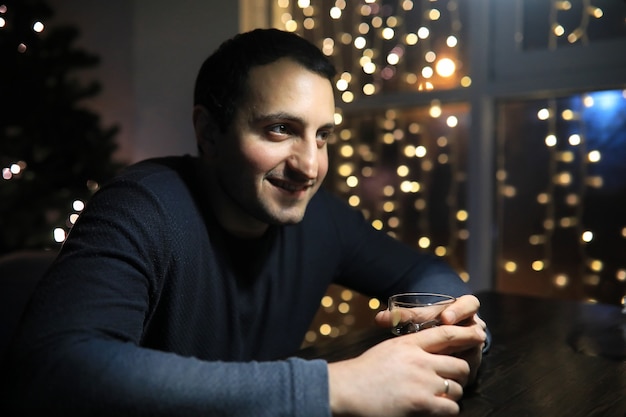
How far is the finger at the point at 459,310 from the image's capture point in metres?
0.82

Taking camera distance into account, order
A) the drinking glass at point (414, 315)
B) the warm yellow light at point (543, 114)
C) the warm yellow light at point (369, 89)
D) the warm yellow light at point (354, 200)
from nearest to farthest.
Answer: the drinking glass at point (414, 315) < the warm yellow light at point (543, 114) < the warm yellow light at point (369, 89) < the warm yellow light at point (354, 200)

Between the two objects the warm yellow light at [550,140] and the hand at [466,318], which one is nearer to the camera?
the hand at [466,318]

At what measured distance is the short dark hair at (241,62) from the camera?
1.04m

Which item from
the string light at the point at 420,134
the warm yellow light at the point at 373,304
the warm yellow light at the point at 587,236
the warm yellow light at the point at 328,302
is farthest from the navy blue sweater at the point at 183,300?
the warm yellow light at the point at 328,302

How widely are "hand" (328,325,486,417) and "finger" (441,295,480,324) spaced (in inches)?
4.3

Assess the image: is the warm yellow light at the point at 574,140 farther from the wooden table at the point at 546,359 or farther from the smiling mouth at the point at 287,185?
the smiling mouth at the point at 287,185

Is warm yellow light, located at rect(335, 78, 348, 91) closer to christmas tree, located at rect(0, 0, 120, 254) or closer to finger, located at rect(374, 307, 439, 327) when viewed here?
christmas tree, located at rect(0, 0, 120, 254)

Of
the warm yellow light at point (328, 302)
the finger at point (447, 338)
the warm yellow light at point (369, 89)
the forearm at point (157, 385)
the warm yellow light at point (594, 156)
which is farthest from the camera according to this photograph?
the warm yellow light at point (328, 302)

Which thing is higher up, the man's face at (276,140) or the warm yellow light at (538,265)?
the man's face at (276,140)

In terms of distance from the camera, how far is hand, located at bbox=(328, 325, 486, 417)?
627 millimetres

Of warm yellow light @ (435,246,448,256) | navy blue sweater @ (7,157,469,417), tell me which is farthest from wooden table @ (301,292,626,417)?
warm yellow light @ (435,246,448,256)

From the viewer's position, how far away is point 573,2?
2.02 m

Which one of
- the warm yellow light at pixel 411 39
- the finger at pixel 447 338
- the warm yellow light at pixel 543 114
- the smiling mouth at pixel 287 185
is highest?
the warm yellow light at pixel 411 39

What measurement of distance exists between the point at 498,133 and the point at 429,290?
1.24 m
